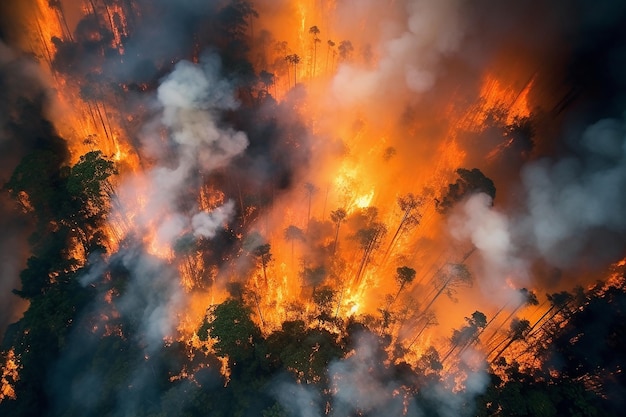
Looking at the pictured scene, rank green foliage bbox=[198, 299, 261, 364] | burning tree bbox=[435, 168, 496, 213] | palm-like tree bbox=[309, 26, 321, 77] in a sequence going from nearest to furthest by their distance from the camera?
1. green foliage bbox=[198, 299, 261, 364]
2. burning tree bbox=[435, 168, 496, 213]
3. palm-like tree bbox=[309, 26, 321, 77]

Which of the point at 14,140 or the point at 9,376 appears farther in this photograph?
the point at 14,140

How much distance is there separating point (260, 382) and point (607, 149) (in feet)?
92.2

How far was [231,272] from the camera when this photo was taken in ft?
97.3

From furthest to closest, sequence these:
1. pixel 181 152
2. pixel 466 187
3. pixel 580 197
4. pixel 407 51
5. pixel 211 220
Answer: pixel 407 51 → pixel 181 152 → pixel 211 220 → pixel 466 187 → pixel 580 197

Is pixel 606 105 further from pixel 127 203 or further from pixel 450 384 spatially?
pixel 127 203

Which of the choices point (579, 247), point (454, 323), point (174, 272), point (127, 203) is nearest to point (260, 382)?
point (174, 272)

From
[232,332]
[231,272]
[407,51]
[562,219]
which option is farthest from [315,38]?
[232,332]

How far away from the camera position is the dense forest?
23.5m

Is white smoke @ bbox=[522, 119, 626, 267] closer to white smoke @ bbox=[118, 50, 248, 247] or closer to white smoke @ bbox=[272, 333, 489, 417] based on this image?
white smoke @ bbox=[272, 333, 489, 417]

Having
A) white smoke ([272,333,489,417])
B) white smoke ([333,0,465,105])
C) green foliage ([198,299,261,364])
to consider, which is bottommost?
white smoke ([272,333,489,417])

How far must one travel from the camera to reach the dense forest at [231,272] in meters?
23.5

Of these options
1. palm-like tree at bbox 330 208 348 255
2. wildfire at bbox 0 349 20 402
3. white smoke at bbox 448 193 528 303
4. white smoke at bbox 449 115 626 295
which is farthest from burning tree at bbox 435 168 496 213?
wildfire at bbox 0 349 20 402

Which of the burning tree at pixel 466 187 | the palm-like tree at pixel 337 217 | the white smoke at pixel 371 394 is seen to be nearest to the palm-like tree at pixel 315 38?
the palm-like tree at pixel 337 217

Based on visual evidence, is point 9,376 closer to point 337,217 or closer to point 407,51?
point 337,217
